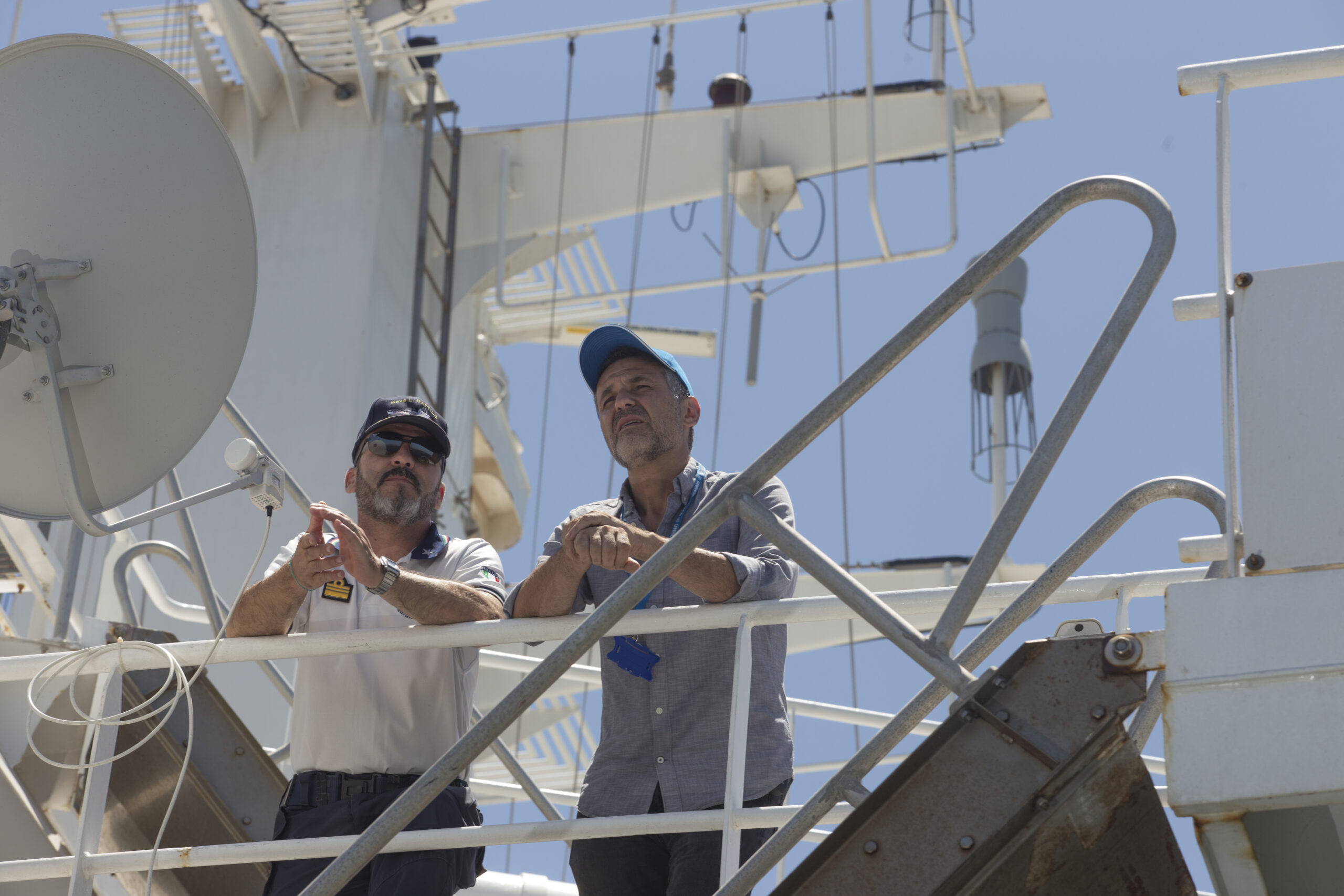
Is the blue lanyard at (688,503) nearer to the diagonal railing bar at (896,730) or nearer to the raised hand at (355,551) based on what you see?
the raised hand at (355,551)

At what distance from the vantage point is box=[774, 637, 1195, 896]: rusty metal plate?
1.97m

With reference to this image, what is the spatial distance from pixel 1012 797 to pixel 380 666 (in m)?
1.67

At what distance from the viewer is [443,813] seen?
3.02 metres

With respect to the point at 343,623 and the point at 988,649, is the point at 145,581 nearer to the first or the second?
the point at 343,623

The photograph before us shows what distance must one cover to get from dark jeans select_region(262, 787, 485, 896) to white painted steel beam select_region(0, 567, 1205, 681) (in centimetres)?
34

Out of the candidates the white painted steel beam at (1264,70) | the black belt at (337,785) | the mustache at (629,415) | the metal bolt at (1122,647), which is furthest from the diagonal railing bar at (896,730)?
the mustache at (629,415)

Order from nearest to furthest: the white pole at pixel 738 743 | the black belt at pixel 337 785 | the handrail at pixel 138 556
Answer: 1. the white pole at pixel 738 743
2. the black belt at pixel 337 785
3. the handrail at pixel 138 556

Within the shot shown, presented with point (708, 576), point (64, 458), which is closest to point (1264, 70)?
point (708, 576)

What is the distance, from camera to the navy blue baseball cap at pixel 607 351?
11.5ft

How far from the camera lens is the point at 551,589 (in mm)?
3035

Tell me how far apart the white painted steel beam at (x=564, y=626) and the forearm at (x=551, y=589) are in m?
0.08

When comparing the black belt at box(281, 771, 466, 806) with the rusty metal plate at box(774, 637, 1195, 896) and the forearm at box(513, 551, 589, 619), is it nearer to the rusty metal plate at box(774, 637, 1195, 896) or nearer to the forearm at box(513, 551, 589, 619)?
the forearm at box(513, 551, 589, 619)

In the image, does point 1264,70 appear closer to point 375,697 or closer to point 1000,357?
point 375,697

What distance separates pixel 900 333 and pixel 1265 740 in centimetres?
77
